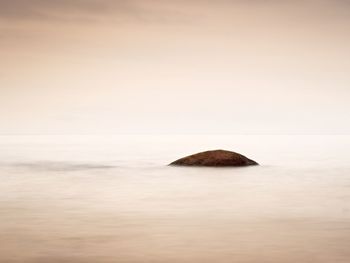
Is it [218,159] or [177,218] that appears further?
[218,159]

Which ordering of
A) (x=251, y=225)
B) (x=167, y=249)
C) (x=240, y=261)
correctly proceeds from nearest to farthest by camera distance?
(x=240, y=261)
(x=167, y=249)
(x=251, y=225)

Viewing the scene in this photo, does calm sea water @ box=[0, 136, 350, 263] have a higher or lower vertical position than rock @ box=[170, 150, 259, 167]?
lower

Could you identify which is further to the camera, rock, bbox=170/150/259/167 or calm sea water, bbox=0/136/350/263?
rock, bbox=170/150/259/167

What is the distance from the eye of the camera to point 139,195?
28.3m

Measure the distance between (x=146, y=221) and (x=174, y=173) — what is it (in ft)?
63.1

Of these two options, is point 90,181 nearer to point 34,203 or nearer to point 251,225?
point 34,203

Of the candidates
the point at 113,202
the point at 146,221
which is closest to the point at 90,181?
the point at 113,202

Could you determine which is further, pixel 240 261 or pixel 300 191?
pixel 300 191

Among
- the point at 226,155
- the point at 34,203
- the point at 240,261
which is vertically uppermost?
the point at 226,155

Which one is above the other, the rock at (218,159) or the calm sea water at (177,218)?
the rock at (218,159)

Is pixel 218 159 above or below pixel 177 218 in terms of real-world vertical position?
above

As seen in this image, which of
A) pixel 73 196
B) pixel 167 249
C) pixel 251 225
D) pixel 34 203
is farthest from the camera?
pixel 73 196

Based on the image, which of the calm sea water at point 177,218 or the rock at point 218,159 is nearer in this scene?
the calm sea water at point 177,218

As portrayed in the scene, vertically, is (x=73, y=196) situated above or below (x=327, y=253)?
above
